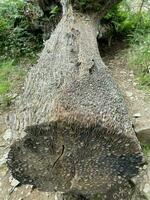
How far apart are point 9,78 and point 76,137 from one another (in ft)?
8.82

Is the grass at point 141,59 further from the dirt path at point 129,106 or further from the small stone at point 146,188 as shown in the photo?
the small stone at point 146,188

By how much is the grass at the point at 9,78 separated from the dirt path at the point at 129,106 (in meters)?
0.28

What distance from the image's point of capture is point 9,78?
16.6 feet

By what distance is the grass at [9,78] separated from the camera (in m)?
4.59

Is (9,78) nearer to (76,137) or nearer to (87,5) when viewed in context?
(87,5)

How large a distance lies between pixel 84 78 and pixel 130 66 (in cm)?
184

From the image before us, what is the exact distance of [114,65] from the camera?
4902 mm

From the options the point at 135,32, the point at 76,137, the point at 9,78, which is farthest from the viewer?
the point at 135,32

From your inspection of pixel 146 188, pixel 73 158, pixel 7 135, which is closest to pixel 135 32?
pixel 7 135

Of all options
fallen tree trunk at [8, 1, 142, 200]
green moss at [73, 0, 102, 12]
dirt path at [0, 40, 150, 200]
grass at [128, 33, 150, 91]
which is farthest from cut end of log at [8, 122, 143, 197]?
green moss at [73, 0, 102, 12]

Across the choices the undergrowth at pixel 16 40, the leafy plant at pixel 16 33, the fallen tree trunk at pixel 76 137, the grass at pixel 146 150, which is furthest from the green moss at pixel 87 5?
the grass at pixel 146 150

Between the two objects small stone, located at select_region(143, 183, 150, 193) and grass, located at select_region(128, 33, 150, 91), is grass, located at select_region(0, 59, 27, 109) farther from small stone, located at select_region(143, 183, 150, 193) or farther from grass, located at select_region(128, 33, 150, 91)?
small stone, located at select_region(143, 183, 150, 193)

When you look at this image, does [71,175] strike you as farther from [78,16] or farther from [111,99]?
[78,16]

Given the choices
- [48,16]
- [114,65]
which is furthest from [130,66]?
[48,16]
